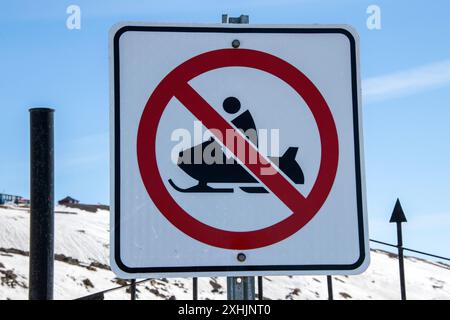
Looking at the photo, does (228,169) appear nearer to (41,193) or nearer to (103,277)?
(41,193)

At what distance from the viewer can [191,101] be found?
2156 millimetres

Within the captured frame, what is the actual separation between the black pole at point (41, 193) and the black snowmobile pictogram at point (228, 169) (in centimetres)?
53

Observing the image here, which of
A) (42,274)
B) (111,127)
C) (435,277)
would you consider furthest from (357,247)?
(435,277)

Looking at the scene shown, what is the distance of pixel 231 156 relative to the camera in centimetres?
208

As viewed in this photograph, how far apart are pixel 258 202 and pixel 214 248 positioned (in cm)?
19

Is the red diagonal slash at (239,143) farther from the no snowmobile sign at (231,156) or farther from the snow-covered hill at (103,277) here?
the snow-covered hill at (103,277)

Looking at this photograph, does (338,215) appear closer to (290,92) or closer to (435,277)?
(290,92)

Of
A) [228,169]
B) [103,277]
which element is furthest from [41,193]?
[103,277]

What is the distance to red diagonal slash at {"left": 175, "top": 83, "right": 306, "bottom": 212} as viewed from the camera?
2.10 meters

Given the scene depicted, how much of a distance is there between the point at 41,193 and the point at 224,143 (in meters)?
0.73

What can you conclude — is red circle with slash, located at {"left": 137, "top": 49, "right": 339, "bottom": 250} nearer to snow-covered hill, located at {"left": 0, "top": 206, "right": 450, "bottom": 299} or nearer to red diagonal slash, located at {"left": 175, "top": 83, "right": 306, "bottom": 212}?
red diagonal slash, located at {"left": 175, "top": 83, "right": 306, "bottom": 212}

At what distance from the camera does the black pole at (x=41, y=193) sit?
2391mm
